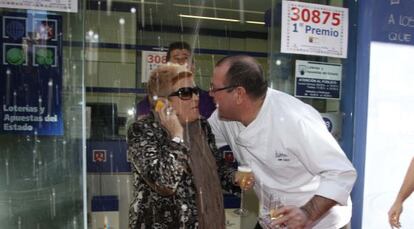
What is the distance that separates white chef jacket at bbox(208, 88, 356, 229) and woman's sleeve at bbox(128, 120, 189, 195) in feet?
1.52

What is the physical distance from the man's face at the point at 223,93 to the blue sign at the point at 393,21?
1.74 meters

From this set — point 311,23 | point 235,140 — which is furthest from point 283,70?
point 235,140

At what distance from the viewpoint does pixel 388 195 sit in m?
3.47

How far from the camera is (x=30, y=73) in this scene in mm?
2875

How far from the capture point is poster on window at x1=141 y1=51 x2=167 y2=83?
3965 millimetres

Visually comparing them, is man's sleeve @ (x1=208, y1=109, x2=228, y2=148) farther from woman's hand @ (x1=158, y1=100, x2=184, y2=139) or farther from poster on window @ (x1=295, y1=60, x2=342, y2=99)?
poster on window @ (x1=295, y1=60, x2=342, y2=99)

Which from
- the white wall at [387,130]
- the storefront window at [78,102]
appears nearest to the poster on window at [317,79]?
the storefront window at [78,102]

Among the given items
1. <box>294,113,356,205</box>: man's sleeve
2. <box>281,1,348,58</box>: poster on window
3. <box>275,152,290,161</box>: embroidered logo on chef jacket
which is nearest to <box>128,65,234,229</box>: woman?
<box>275,152,290,161</box>: embroidered logo on chef jacket

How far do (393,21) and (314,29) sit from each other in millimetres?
699

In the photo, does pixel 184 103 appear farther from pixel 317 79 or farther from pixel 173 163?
pixel 317 79

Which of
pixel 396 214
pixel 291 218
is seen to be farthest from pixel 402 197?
pixel 291 218

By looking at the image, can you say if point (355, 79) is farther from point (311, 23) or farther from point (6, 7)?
point (6, 7)

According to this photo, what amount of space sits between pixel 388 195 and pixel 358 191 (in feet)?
0.98

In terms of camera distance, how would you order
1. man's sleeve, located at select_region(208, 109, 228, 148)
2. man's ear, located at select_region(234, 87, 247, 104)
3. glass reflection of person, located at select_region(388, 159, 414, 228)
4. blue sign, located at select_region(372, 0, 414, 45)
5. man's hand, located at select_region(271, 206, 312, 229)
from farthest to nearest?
1. blue sign, located at select_region(372, 0, 414, 45)
2. glass reflection of person, located at select_region(388, 159, 414, 228)
3. man's sleeve, located at select_region(208, 109, 228, 148)
4. man's ear, located at select_region(234, 87, 247, 104)
5. man's hand, located at select_region(271, 206, 312, 229)
